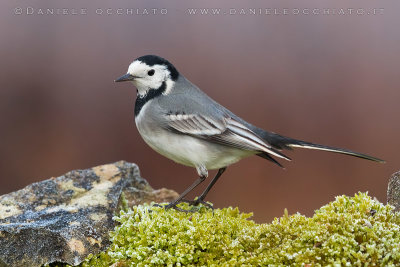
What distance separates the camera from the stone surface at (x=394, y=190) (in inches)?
141

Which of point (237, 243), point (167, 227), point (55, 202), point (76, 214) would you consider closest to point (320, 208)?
point (237, 243)

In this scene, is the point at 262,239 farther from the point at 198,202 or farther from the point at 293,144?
the point at 198,202

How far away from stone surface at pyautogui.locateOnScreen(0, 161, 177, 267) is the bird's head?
35.0 inches

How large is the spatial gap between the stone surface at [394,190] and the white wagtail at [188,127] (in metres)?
0.68

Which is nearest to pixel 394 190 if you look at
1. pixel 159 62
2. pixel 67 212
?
pixel 159 62

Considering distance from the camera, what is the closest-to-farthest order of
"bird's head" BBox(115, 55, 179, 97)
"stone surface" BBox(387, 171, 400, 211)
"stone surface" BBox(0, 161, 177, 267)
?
"stone surface" BBox(0, 161, 177, 267) < "stone surface" BBox(387, 171, 400, 211) < "bird's head" BBox(115, 55, 179, 97)

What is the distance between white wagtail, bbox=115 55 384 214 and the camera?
388 cm

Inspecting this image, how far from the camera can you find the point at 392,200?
3615mm

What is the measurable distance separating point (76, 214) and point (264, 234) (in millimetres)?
1462

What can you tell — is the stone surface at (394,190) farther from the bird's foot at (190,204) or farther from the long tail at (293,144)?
the bird's foot at (190,204)

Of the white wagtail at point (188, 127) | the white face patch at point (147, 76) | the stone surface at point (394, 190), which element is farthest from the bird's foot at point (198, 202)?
the stone surface at point (394, 190)

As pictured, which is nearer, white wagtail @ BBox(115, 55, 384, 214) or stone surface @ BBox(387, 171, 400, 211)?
stone surface @ BBox(387, 171, 400, 211)

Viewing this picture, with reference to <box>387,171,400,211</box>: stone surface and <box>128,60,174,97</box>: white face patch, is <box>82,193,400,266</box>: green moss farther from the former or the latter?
<box>128,60,174,97</box>: white face patch

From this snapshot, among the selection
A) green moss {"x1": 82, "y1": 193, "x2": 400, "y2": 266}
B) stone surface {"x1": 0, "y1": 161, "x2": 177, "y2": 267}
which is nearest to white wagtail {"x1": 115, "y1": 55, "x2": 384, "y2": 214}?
green moss {"x1": 82, "y1": 193, "x2": 400, "y2": 266}
